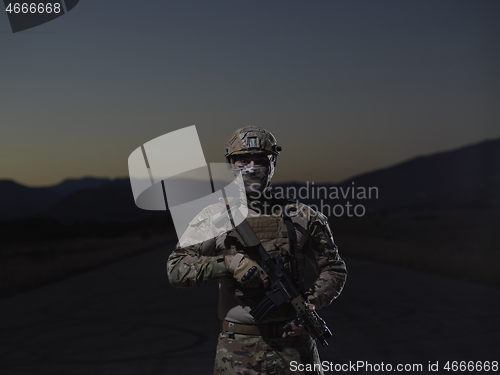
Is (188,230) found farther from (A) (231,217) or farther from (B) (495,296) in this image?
(B) (495,296)

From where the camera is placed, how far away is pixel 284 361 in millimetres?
3844

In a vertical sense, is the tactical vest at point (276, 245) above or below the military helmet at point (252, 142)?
below

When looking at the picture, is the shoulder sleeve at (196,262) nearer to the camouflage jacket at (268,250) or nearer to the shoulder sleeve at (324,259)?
the camouflage jacket at (268,250)

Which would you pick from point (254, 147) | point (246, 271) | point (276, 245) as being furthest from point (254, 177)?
point (246, 271)

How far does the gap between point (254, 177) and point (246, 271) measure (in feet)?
2.11

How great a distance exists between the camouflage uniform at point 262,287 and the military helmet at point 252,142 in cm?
36

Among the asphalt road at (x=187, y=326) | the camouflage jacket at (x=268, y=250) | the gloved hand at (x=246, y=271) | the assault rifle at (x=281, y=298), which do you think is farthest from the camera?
the asphalt road at (x=187, y=326)

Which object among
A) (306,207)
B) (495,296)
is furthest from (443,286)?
(306,207)

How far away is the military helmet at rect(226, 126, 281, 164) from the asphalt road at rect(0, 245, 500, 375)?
5.02 m

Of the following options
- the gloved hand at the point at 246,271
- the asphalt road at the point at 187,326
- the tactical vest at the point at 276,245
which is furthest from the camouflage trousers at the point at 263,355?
the asphalt road at the point at 187,326

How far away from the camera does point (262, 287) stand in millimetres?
3822

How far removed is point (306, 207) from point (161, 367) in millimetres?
5380

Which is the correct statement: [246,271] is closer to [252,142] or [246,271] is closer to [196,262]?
[196,262]

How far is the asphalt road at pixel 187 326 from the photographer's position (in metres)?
8.88
